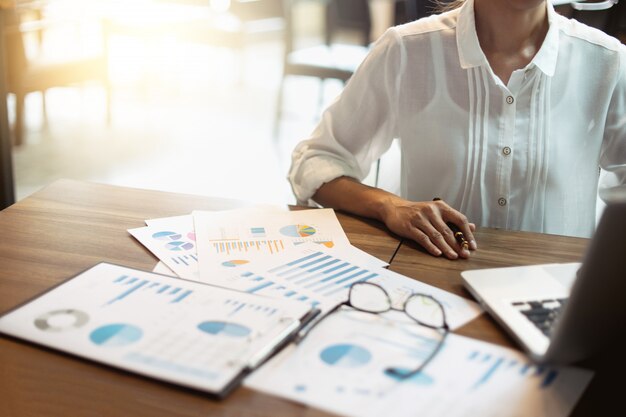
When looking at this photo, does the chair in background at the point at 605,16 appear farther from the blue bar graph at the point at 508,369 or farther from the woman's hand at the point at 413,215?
the blue bar graph at the point at 508,369

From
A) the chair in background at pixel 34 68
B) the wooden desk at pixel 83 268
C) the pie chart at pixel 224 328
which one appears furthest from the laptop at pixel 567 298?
the chair in background at pixel 34 68

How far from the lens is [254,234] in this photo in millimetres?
1145

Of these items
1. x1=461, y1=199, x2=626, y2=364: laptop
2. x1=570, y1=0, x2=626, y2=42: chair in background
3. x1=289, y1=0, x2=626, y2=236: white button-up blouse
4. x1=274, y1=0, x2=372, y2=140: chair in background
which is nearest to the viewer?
x1=461, y1=199, x2=626, y2=364: laptop

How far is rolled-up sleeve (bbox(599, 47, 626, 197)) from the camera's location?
1.38 m

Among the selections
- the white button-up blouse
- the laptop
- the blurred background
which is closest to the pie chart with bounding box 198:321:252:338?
the laptop

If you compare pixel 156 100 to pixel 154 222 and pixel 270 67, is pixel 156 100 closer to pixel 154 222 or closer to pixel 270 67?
pixel 270 67

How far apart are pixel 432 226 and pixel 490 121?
1.15 ft

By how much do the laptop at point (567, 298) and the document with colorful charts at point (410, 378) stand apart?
0.03 meters

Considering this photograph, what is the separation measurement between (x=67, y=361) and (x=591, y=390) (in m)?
0.58

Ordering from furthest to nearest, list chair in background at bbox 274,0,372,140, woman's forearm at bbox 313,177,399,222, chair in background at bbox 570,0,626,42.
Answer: chair in background at bbox 274,0,372,140, chair in background at bbox 570,0,626,42, woman's forearm at bbox 313,177,399,222

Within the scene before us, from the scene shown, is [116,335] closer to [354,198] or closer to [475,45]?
[354,198]

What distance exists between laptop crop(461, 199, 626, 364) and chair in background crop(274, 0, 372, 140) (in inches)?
92.4

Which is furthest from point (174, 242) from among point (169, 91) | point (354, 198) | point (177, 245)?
point (169, 91)

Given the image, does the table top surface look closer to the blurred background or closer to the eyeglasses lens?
the eyeglasses lens
